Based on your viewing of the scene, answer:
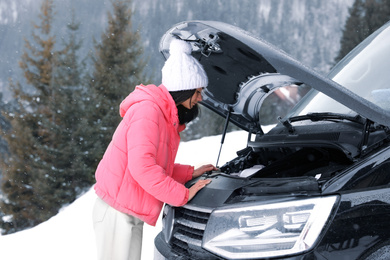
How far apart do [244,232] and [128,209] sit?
80 centimetres

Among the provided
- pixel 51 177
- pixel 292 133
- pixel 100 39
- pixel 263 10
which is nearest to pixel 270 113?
pixel 100 39

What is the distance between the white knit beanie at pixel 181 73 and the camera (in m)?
2.43

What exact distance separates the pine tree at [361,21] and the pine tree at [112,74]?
51.9 ft

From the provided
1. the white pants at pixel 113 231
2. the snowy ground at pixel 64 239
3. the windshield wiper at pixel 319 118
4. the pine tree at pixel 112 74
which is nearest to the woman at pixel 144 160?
the white pants at pixel 113 231

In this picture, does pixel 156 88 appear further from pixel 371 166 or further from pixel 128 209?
pixel 371 166

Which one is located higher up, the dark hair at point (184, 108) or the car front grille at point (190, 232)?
the dark hair at point (184, 108)

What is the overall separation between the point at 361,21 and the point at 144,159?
40.7 metres

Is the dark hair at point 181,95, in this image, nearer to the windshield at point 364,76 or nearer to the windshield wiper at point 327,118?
the windshield wiper at point 327,118

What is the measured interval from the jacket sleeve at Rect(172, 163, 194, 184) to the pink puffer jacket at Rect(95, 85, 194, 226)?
0.13 meters

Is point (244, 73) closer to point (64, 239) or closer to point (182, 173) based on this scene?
point (182, 173)

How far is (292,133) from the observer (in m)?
2.77

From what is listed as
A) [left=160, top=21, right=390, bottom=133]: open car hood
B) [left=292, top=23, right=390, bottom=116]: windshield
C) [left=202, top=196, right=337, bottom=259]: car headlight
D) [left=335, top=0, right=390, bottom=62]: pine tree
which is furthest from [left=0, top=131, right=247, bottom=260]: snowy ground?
[left=335, top=0, right=390, bottom=62]: pine tree

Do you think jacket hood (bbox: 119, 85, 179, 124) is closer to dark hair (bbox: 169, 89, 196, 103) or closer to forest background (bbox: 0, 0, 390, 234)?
dark hair (bbox: 169, 89, 196, 103)

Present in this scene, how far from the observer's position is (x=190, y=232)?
214cm
